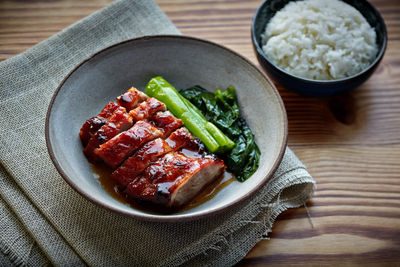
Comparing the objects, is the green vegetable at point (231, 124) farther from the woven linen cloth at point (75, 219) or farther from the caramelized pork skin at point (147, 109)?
the caramelized pork skin at point (147, 109)

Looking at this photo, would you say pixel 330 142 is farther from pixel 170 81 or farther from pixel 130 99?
pixel 130 99

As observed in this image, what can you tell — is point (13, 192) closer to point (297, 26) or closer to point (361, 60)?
point (297, 26)

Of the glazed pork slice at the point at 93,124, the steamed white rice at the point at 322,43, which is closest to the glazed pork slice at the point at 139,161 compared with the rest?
the glazed pork slice at the point at 93,124

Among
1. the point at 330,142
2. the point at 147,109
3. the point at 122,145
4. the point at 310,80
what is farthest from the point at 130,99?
the point at 330,142

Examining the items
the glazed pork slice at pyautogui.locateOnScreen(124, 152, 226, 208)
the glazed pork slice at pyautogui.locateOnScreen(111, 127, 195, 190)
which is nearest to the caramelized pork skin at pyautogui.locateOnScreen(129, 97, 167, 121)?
the glazed pork slice at pyautogui.locateOnScreen(111, 127, 195, 190)

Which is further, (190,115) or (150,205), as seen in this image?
(190,115)

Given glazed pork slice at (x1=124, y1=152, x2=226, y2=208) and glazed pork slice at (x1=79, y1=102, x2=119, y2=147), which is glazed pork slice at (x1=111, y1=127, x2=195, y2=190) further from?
glazed pork slice at (x1=79, y1=102, x2=119, y2=147)

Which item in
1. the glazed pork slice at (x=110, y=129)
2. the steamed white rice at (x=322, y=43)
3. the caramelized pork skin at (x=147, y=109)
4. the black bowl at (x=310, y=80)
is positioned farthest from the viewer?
the steamed white rice at (x=322, y=43)
